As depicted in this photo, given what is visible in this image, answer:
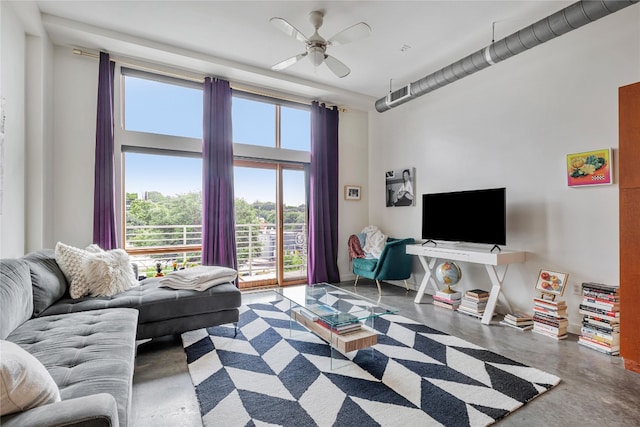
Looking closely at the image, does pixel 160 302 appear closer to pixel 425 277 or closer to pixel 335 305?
pixel 335 305

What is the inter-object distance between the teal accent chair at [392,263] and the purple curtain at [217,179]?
1963 mm

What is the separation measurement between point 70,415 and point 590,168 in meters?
3.90

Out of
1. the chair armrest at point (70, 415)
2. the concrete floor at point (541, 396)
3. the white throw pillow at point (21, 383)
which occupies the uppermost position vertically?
the white throw pillow at point (21, 383)

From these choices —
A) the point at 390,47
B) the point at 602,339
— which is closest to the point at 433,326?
the point at 602,339

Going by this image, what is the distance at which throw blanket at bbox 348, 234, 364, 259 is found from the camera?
502 cm

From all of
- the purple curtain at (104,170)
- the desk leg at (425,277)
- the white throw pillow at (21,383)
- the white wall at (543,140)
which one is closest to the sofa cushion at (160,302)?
the purple curtain at (104,170)

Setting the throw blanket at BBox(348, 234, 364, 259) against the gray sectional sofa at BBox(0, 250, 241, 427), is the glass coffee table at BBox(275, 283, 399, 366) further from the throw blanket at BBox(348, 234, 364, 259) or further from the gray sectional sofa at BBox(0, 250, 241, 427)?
the throw blanket at BBox(348, 234, 364, 259)

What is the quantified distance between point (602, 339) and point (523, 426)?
1.54 m

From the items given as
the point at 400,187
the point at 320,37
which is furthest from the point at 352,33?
the point at 400,187

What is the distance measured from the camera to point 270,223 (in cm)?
486

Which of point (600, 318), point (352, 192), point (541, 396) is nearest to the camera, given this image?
point (541, 396)

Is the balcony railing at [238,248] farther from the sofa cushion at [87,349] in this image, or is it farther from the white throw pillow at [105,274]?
the sofa cushion at [87,349]

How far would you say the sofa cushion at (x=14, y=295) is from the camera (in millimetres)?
1670

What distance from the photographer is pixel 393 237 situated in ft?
16.7
